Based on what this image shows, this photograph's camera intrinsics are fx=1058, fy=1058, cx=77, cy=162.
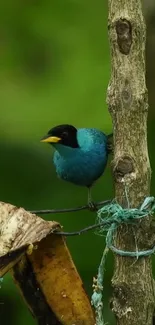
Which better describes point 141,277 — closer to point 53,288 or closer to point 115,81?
point 53,288

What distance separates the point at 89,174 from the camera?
111 inches

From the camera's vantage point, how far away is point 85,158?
2.80 meters

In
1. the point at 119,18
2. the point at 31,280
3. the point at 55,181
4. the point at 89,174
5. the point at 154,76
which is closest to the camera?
the point at 119,18

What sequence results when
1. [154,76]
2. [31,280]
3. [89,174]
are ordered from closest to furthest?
1. [31,280]
2. [89,174]
3. [154,76]

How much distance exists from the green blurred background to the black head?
151 centimetres

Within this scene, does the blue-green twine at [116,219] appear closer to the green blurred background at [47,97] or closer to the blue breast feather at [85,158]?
the blue breast feather at [85,158]

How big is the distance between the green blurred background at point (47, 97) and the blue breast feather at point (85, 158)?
1.35 meters

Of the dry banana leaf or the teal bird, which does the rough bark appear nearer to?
the dry banana leaf

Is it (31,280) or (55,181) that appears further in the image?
(55,181)

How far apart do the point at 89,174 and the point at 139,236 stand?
525mm

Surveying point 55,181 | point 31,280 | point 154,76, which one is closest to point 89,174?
point 31,280

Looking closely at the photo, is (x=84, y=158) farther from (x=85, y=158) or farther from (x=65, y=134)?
(x=65, y=134)

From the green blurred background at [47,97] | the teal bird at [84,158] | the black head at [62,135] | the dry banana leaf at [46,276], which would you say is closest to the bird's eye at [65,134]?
the black head at [62,135]

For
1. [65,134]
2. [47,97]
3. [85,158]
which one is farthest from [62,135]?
[47,97]
